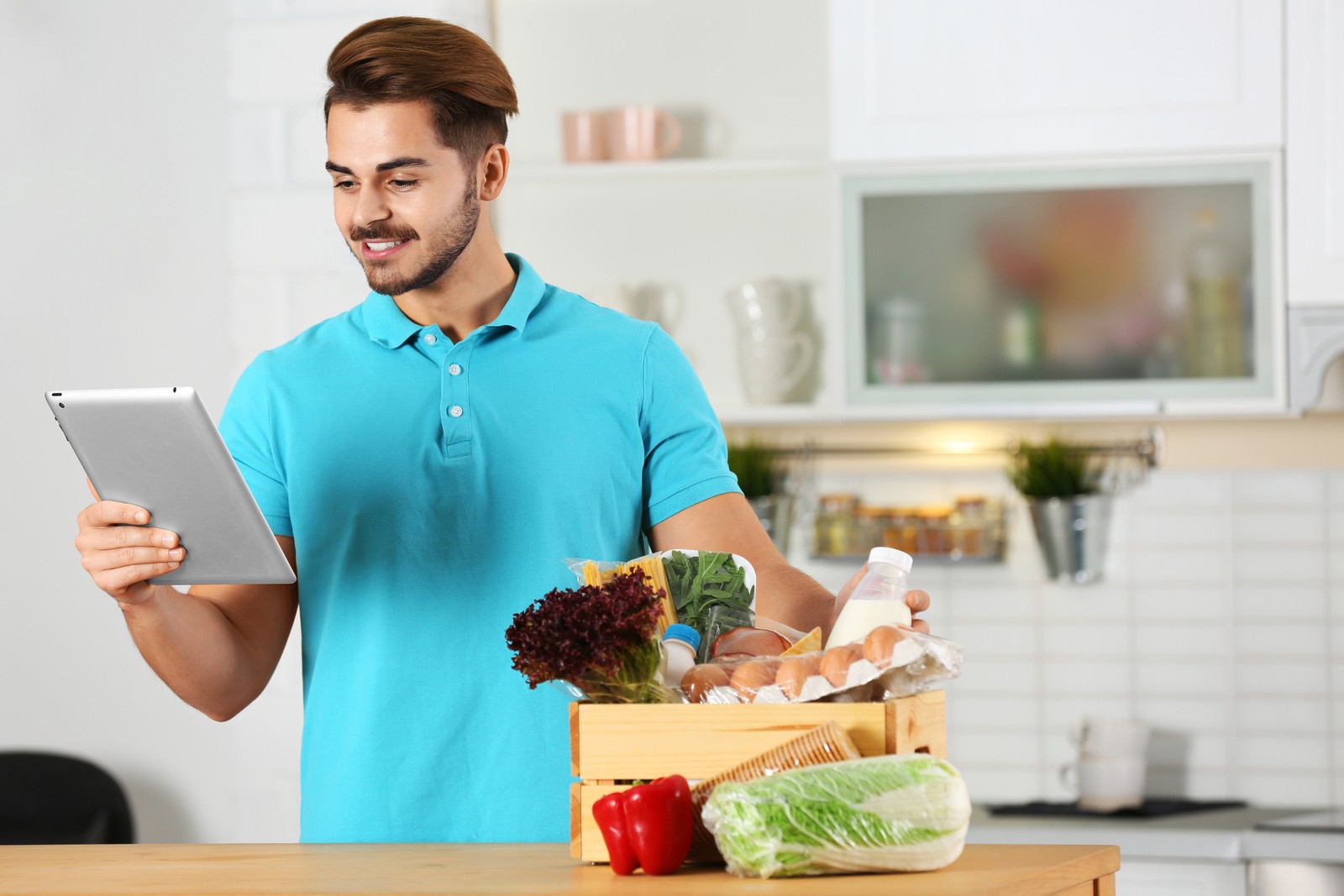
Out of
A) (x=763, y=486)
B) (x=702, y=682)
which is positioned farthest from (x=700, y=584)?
(x=763, y=486)

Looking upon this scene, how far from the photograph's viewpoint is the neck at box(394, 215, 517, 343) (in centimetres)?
154

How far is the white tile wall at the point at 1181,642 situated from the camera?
289 cm

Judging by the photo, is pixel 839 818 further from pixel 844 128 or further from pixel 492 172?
pixel 844 128

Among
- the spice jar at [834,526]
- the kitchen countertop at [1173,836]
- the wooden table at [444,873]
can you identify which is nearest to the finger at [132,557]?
the wooden table at [444,873]

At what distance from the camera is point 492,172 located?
61.3 inches

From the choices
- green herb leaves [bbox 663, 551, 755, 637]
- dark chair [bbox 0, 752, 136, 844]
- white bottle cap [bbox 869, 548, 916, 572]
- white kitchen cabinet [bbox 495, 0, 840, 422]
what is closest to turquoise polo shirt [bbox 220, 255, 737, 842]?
green herb leaves [bbox 663, 551, 755, 637]

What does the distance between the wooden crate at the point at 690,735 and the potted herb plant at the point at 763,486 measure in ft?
6.20

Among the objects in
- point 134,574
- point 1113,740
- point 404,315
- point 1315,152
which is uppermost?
point 1315,152

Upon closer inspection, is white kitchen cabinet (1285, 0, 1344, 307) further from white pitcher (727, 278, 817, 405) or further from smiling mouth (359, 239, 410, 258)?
smiling mouth (359, 239, 410, 258)

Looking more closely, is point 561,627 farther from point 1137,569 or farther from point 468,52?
point 1137,569

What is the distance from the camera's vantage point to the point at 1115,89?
2.62 metres

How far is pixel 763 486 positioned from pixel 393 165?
1625 mm

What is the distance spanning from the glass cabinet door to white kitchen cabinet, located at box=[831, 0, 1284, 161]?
0.06 meters

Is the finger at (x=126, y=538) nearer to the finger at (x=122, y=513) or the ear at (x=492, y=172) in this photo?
the finger at (x=122, y=513)
